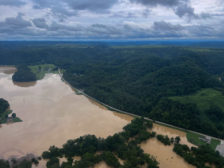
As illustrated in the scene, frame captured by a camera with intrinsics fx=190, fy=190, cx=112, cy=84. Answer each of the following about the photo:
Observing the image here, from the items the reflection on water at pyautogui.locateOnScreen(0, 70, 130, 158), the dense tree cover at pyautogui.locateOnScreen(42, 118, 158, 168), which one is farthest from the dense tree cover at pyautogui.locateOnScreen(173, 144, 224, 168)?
the reflection on water at pyautogui.locateOnScreen(0, 70, 130, 158)

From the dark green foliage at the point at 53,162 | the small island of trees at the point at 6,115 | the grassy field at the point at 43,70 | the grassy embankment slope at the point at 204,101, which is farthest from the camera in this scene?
the grassy field at the point at 43,70

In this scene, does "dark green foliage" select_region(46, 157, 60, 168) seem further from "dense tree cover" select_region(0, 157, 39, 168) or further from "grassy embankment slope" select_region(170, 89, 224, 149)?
"grassy embankment slope" select_region(170, 89, 224, 149)

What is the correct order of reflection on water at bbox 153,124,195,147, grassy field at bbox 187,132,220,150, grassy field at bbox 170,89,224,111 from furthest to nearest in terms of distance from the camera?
grassy field at bbox 170,89,224,111
reflection on water at bbox 153,124,195,147
grassy field at bbox 187,132,220,150

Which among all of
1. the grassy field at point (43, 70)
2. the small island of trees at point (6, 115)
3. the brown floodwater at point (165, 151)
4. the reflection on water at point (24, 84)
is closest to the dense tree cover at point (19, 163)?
the small island of trees at point (6, 115)

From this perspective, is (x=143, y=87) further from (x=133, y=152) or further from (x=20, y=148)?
(x=20, y=148)

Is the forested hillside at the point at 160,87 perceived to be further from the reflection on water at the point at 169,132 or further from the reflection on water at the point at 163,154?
the reflection on water at the point at 163,154

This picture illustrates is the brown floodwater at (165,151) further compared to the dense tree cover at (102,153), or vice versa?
the brown floodwater at (165,151)
